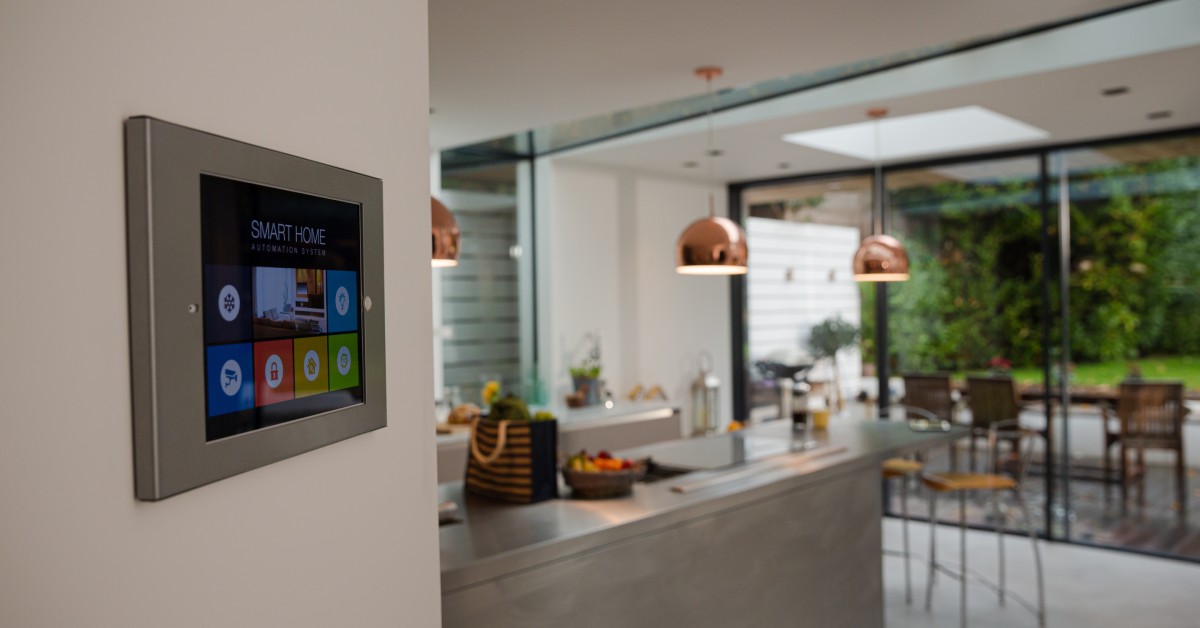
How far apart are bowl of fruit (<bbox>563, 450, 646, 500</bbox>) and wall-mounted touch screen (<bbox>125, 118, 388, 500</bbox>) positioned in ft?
4.89

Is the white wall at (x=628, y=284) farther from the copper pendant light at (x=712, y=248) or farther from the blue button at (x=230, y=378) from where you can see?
the blue button at (x=230, y=378)

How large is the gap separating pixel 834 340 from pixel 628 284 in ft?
5.20

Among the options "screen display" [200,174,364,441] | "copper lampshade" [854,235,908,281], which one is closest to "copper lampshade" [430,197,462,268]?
"screen display" [200,174,364,441]

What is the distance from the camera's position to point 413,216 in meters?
1.25

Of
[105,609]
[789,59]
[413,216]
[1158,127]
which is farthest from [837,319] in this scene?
[105,609]

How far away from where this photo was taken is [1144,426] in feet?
16.8

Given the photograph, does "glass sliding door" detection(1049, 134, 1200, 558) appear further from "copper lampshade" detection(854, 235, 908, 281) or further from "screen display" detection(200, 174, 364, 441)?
"screen display" detection(200, 174, 364, 441)

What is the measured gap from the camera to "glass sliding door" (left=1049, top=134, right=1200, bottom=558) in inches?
196

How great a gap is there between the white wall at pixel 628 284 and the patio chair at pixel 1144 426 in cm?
274

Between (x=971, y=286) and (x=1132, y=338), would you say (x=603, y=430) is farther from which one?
(x=1132, y=338)

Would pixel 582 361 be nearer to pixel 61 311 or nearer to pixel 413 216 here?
pixel 413 216

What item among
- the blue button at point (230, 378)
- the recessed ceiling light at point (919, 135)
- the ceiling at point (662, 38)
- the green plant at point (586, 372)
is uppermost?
the recessed ceiling light at point (919, 135)

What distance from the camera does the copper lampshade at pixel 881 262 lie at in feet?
13.5

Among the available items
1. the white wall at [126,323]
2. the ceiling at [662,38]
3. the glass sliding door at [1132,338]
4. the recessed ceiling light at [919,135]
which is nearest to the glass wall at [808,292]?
the recessed ceiling light at [919,135]
